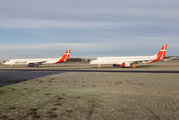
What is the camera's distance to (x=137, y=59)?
59.2 m

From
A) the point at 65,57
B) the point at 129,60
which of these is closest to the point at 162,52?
the point at 129,60

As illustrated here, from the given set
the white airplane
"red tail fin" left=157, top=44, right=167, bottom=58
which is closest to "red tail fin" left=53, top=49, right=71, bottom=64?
the white airplane

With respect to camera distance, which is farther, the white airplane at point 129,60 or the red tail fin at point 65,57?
the red tail fin at point 65,57

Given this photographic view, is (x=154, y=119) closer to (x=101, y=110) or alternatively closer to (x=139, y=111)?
(x=139, y=111)

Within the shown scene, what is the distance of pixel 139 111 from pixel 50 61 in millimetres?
65705

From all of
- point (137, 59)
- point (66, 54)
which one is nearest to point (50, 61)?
point (66, 54)

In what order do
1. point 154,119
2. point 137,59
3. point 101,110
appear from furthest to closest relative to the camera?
point 137,59 < point 101,110 < point 154,119

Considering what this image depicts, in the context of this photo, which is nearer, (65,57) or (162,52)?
(162,52)

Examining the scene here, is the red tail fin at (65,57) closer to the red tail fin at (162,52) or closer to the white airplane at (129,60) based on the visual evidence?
the white airplane at (129,60)

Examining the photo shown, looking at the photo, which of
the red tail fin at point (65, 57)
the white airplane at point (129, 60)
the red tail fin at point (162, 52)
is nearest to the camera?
the white airplane at point (129, 60)

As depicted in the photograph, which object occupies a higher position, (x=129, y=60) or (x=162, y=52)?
(x=162, y=52)

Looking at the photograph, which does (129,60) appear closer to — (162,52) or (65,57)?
(162,52)

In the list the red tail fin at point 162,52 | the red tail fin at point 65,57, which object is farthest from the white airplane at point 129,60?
the red tail fin at point 65,57

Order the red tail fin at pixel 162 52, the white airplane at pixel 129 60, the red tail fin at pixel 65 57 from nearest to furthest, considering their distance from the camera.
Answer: the white airplane at pixel 129 60
the red tail fin at pixel 162 52
the red tail fin at pixel 65 57
